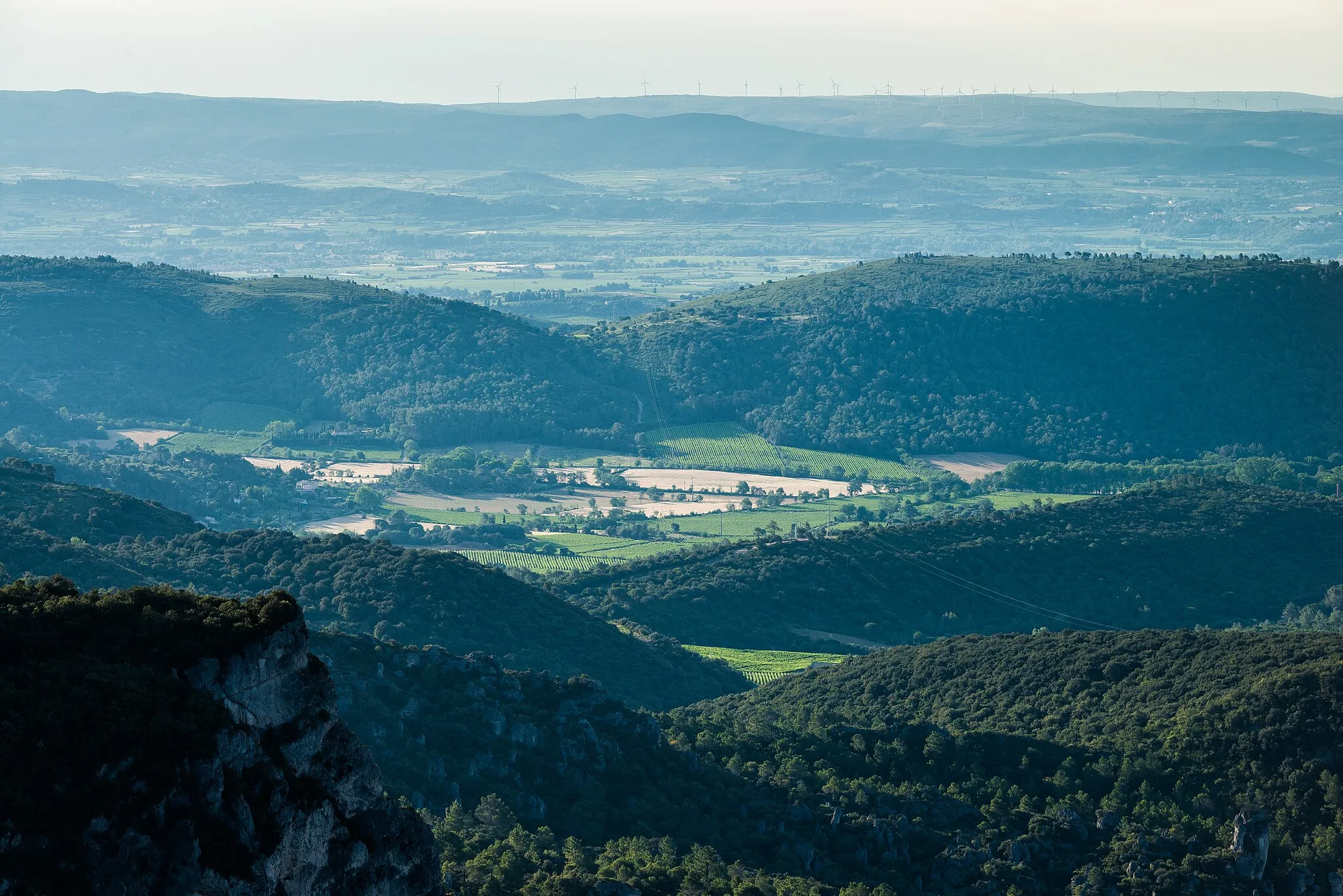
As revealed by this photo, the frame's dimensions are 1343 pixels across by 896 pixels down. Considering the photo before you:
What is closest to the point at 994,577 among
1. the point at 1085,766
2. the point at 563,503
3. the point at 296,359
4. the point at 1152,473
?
the point at 563,503

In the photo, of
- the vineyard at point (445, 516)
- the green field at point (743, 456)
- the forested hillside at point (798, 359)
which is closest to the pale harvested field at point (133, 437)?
the forested hillside at point (798, 359)

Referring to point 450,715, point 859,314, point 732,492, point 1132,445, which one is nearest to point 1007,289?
point 859,314

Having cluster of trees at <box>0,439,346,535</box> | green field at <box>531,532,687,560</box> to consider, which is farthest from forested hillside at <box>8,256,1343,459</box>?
green field at <box>531,532,687,560</box>

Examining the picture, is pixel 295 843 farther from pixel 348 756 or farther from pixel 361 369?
pixel 361 369

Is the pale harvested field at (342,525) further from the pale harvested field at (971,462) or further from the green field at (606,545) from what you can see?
the pale harvested field at (971,462)

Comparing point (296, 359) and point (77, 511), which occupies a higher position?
point (77, 511)

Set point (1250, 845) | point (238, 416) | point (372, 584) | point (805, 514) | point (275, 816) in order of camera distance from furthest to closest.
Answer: point (238, 416), point (805, 514), point (372, 584), point (1250, 845), point (275, 816)

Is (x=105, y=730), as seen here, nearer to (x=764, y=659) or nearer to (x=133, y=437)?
(x=764, y=659)
